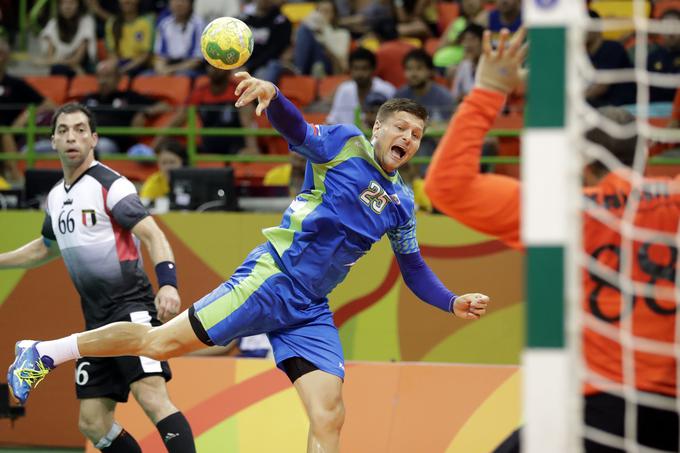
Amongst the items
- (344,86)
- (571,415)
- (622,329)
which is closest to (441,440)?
(622,329)

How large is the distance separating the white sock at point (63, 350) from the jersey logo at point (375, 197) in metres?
1.86

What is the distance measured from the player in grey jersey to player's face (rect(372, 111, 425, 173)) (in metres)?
Result: 1.59

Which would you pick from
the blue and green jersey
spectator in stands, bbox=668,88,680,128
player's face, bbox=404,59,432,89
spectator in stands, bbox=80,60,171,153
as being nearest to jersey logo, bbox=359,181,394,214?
the blue and green jersey

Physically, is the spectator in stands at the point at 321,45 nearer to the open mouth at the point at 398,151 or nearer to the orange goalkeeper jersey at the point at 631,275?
the open mouth at the point at 398,151

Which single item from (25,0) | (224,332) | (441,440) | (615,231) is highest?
(25,0)

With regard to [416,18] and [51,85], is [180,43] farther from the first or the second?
[416,18]

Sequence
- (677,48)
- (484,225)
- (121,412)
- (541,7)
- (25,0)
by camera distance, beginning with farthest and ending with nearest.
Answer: (25,0) < (677,48) < (121,412) < (484,225) < (541,7)

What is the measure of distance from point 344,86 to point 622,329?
8.07m

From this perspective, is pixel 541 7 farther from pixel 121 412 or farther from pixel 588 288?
pixel 121 412

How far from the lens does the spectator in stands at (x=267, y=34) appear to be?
13.2 metres

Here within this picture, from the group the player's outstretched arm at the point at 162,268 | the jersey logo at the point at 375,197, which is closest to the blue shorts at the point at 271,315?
the player's outstretched arm at the point at 162,268

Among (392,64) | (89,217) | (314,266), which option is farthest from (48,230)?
(392,64)

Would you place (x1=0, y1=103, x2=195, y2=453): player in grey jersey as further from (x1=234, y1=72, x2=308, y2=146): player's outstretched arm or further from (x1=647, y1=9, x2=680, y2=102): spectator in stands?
(x1=647, y1=9, x2=680, y2=102): spectator in stands

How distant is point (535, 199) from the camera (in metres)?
3.40
